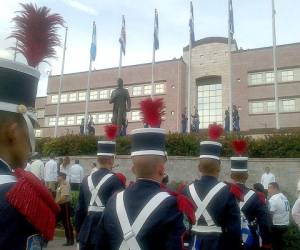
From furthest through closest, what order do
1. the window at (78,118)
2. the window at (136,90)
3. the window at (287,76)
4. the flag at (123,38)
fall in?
the window at (78,118) → the window at (136,90) → the window at (287,76) → the flag at (123,38)

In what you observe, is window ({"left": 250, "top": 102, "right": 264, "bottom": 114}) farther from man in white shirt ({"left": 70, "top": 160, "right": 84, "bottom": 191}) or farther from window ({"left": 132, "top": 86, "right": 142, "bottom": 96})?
man in white shirt ({"left": 70, "top": 160, "right": 84, "bottom": 191})

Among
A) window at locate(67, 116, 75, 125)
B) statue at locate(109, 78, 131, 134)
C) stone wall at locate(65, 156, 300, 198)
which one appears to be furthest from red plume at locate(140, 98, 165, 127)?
window at locate(67, 116, 75, 125)

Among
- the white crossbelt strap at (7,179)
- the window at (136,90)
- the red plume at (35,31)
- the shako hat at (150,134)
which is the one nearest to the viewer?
the white crossbelt strap at (7,179)

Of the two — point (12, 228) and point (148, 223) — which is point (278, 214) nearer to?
point (148, 223)

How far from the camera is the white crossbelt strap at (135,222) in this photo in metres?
2.82

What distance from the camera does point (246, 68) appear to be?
3844 cm

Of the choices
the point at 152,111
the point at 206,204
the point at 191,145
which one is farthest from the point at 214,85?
the point at 152,111

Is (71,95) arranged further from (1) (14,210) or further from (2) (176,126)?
(1) (14,210)

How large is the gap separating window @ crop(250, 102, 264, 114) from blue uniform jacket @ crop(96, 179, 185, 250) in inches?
1400

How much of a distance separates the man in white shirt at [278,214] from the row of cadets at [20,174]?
852 centimetres

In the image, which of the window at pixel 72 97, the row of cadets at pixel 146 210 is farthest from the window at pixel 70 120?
the row of cadets at pixel 146 210

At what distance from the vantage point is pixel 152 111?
330 centimetres

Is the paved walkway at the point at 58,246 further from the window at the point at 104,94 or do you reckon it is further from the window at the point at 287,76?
the window at the point at 104,94

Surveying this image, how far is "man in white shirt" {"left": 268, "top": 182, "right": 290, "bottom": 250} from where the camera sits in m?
9.64
